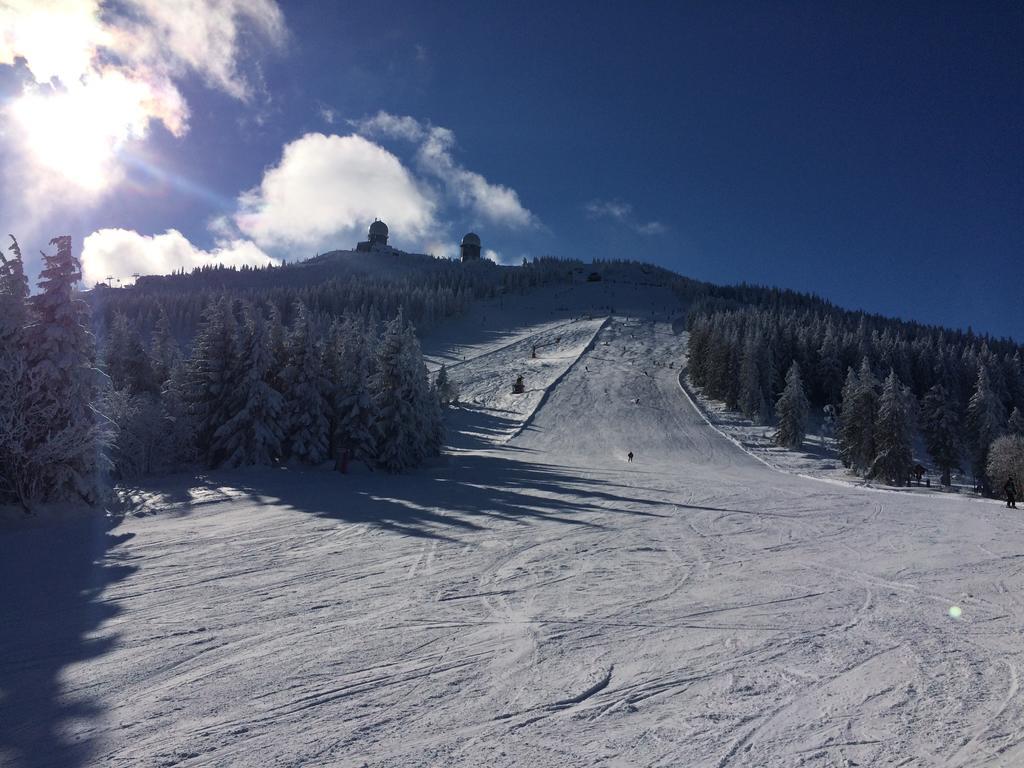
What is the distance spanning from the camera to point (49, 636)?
25.3ft

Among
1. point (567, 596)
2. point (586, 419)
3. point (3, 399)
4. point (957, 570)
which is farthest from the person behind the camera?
point (586, 419)

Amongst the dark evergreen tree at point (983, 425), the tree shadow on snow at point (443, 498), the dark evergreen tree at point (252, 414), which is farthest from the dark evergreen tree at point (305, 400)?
the dark evergreen tree at point (983, 425)

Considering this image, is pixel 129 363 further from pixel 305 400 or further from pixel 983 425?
pixel 983 425

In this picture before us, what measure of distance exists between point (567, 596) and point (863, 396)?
151 feet

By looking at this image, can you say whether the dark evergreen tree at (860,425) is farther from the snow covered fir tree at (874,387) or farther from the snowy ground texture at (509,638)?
the snowy ground texture at (509,638)

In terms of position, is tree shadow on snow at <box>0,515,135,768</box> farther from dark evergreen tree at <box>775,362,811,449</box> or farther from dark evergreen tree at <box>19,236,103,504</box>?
dark evergreen tree at <box>775,362,811,449</box>

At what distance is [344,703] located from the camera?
596cm

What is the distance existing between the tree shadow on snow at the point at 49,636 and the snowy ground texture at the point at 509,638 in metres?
0.04

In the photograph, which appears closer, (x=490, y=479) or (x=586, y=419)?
(x=490, y=479)

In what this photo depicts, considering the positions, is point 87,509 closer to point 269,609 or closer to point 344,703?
point 269,609

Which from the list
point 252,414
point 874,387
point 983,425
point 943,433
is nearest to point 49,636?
point 252,414

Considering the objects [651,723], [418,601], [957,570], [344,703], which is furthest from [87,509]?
[957,570]

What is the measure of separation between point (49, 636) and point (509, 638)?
21.3ft

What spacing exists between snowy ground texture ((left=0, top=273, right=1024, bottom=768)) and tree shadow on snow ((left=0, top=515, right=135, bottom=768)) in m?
0.04
